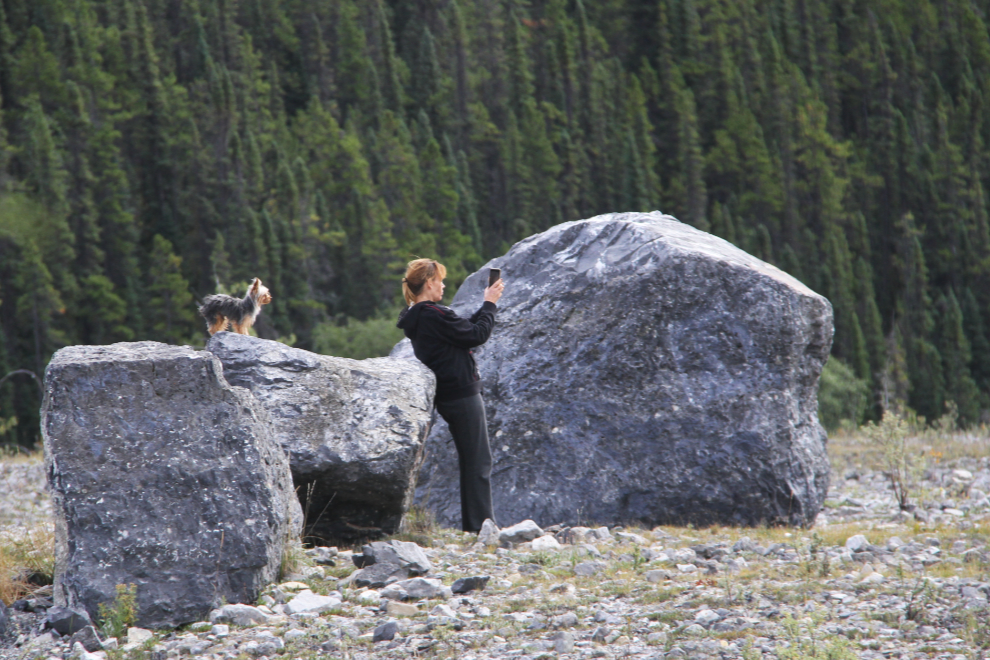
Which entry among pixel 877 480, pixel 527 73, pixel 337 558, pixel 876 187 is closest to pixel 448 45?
pixel 527 73

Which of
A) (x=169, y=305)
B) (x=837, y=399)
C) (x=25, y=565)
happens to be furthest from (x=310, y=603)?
(x=169, y=305)

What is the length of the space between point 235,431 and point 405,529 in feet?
6.83

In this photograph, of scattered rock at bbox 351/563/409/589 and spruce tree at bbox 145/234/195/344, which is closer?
scattered rock at bbox 351/563/409/589

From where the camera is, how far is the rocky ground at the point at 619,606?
447cm

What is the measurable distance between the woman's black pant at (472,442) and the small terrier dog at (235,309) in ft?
5.94

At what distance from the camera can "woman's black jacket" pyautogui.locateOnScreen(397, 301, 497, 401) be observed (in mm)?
6926

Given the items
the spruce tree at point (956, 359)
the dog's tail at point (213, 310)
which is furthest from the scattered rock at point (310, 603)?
the spruce tree at point (956, 359)

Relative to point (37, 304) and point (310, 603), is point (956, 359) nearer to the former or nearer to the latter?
point (37, 304)

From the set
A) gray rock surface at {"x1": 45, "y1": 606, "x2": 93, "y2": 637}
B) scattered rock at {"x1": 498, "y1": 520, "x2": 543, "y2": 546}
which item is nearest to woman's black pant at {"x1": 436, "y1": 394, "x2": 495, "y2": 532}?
scattered rock at {"x1": 498, "y1": 520, "x2": 543, "y2": 546}

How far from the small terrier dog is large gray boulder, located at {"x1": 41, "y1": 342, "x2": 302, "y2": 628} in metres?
2.43

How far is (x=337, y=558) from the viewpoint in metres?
6.24

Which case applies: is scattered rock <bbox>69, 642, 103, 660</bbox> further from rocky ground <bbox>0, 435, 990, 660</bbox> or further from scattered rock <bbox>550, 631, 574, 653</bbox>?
scattered rock <bbox>550, 631, 574, 653</bbox>

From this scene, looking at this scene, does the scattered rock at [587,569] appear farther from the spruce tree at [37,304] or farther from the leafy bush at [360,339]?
the spruce tree at [37,304]

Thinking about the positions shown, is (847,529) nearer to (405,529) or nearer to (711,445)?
(711,445)
